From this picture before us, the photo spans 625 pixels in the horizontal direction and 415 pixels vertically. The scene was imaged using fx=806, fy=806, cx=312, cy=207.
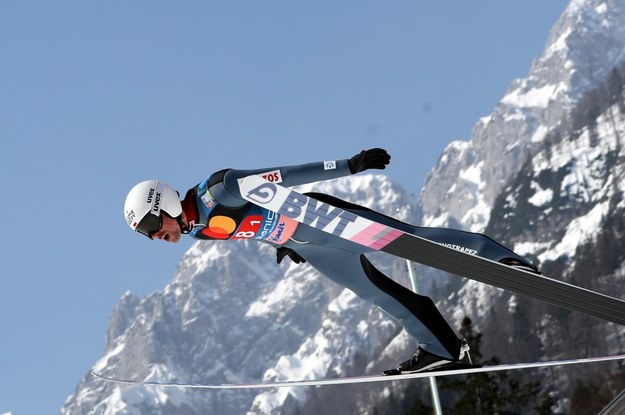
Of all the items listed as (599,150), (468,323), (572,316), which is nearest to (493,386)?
(468,323)

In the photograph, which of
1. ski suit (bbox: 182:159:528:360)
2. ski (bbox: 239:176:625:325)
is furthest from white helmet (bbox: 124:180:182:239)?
ski (bbox: 239:176:625:325)

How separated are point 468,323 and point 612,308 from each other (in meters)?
25.7

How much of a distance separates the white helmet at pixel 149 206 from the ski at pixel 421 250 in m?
0.53

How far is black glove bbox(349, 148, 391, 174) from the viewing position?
16.0ft

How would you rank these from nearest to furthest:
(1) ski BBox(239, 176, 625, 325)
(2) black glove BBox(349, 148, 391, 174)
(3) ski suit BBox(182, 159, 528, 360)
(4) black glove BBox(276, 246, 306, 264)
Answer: (1) ski BBox(239, 176, 625, 325), (2) black glove BBox(349, 148, 391, 174), (3) ski suit BBox(182, 159, 528, 360), (4) black glove BBox(276, 246, 306, 264)

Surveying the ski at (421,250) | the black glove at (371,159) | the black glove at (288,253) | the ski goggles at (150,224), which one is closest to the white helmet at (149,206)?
the ski goggles at (150,224)

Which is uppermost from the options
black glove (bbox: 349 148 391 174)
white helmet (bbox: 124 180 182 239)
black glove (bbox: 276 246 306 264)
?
white helmet (bbox: 124 180 182 239)

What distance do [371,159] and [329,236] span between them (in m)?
0.67

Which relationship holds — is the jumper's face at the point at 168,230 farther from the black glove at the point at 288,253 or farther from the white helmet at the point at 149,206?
the black glove at the point at 288,253

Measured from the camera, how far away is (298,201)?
474cm

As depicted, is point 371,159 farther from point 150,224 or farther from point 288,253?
point 150,224

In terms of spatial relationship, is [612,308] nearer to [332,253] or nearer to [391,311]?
[391,311]

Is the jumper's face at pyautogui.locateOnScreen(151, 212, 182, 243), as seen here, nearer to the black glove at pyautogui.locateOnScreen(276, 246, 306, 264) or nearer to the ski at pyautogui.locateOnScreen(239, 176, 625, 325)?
the ski at pyautogui.locateOnScreen(239, 176, 625, 325)

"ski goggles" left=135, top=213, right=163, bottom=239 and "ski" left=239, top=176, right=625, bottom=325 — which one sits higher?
"ski goggles" left=135, top=213, right=163, bottom=239
